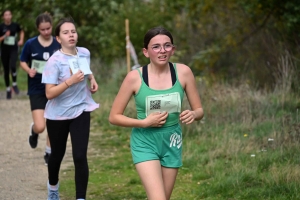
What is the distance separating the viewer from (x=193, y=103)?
5.95m

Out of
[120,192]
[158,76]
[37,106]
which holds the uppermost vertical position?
[158,76]

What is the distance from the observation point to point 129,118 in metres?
5.73

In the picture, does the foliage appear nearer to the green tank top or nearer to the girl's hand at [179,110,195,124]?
the green tank top

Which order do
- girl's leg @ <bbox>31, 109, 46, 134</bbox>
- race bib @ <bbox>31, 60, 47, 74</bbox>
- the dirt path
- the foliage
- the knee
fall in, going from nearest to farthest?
the knee, the dirt path, race bib @ <bbox>31, 60, 47, 74</bbox>, girl's leg @ <bbox>31, 109, 46, 134</bbox>, the foliage

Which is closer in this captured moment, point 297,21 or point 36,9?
point 297,21

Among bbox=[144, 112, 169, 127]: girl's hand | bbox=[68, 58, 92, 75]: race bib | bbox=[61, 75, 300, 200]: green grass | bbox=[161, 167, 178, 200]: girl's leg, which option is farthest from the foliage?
bbox=[144, 112, 169, 127]: girl's hand

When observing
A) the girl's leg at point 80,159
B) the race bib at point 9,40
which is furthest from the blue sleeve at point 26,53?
the race bib at point 9,40

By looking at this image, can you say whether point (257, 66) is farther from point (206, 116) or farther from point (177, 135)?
point (177, 135)

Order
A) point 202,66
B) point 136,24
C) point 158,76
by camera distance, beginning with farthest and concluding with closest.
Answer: point 136,24 < point 202,66 < point 158,76

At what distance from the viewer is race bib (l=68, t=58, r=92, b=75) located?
7.16 meters

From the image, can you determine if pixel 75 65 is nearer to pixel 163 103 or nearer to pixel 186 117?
pixel 163 103

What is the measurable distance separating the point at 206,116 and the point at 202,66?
5.82m

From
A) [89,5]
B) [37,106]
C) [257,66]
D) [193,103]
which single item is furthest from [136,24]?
[193,103]

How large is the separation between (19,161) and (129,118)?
4.90 m
